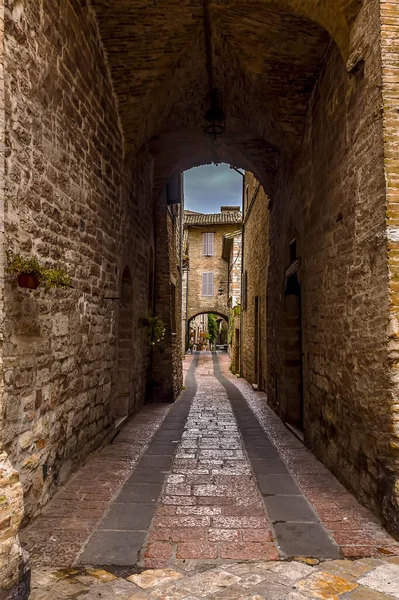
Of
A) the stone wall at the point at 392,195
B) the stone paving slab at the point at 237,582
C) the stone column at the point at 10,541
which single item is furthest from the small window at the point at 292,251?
the stone column at the point at 10,541

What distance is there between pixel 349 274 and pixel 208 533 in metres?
2.44

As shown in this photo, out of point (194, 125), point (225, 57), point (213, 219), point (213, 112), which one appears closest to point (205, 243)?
point (213, 219)

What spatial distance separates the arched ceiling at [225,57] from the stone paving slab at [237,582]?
158 inches

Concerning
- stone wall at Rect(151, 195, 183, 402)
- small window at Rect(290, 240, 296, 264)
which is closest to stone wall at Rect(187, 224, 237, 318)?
stone wall at Rect(151, 195, 183, 402)

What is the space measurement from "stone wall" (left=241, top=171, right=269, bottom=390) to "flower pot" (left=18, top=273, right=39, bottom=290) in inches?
303

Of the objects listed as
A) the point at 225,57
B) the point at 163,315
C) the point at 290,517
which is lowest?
the point at 290,517

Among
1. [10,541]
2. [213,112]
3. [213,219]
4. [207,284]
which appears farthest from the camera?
[207,284]

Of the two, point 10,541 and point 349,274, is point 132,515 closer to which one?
point 10,541

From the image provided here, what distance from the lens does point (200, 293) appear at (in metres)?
29.3

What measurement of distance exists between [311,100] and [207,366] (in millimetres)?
16783

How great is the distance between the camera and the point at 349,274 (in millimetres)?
4059

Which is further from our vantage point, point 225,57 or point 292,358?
point 292,358

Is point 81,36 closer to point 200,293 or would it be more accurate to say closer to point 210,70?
point 210,70

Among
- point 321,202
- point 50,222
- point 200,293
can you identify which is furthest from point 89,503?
point 200,293
